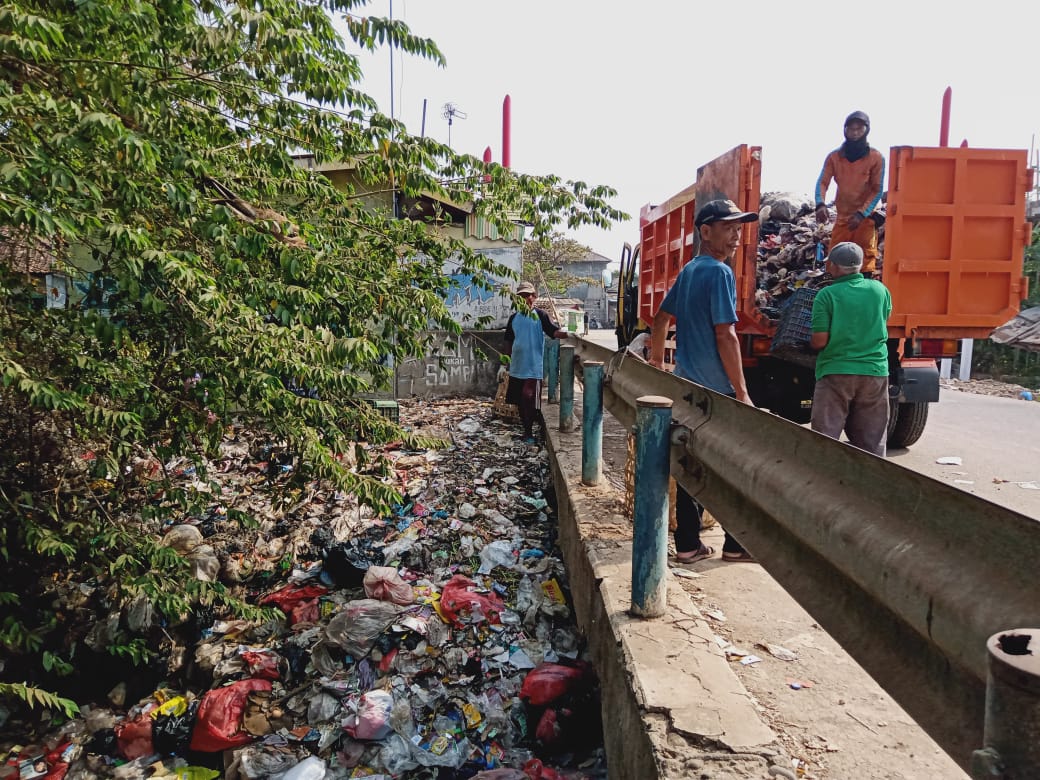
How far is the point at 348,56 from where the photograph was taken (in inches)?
144

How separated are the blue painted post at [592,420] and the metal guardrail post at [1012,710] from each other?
3.40m

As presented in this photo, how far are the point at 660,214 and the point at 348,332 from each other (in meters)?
5.04

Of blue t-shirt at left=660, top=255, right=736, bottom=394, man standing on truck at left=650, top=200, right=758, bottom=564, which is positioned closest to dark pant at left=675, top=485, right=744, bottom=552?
man standing on truck at left=650, top=200, right=758, bottom=564

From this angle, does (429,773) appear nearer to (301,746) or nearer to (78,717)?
(301,746)

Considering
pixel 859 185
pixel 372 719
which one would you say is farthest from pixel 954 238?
pixel 372 719

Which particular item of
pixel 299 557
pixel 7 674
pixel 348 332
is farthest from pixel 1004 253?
pixel 7 674

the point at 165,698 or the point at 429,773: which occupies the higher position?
the point at 429,773

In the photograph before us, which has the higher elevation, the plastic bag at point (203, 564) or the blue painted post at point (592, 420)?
the blue painted post at point (592, 420)

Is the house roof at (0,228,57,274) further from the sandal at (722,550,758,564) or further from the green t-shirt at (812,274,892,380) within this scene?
the green t-shirt at (812,274,892,380)

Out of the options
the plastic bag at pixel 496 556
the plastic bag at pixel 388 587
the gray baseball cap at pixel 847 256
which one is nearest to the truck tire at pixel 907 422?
the gray baseball cap at pixel 847 256

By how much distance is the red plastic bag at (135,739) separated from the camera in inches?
149

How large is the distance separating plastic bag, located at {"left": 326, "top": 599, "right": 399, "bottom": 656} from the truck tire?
5019 millimetres

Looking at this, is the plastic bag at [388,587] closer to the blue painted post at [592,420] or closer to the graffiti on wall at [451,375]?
the blue painted post at [592,420]

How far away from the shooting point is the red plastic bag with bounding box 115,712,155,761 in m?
3.77
